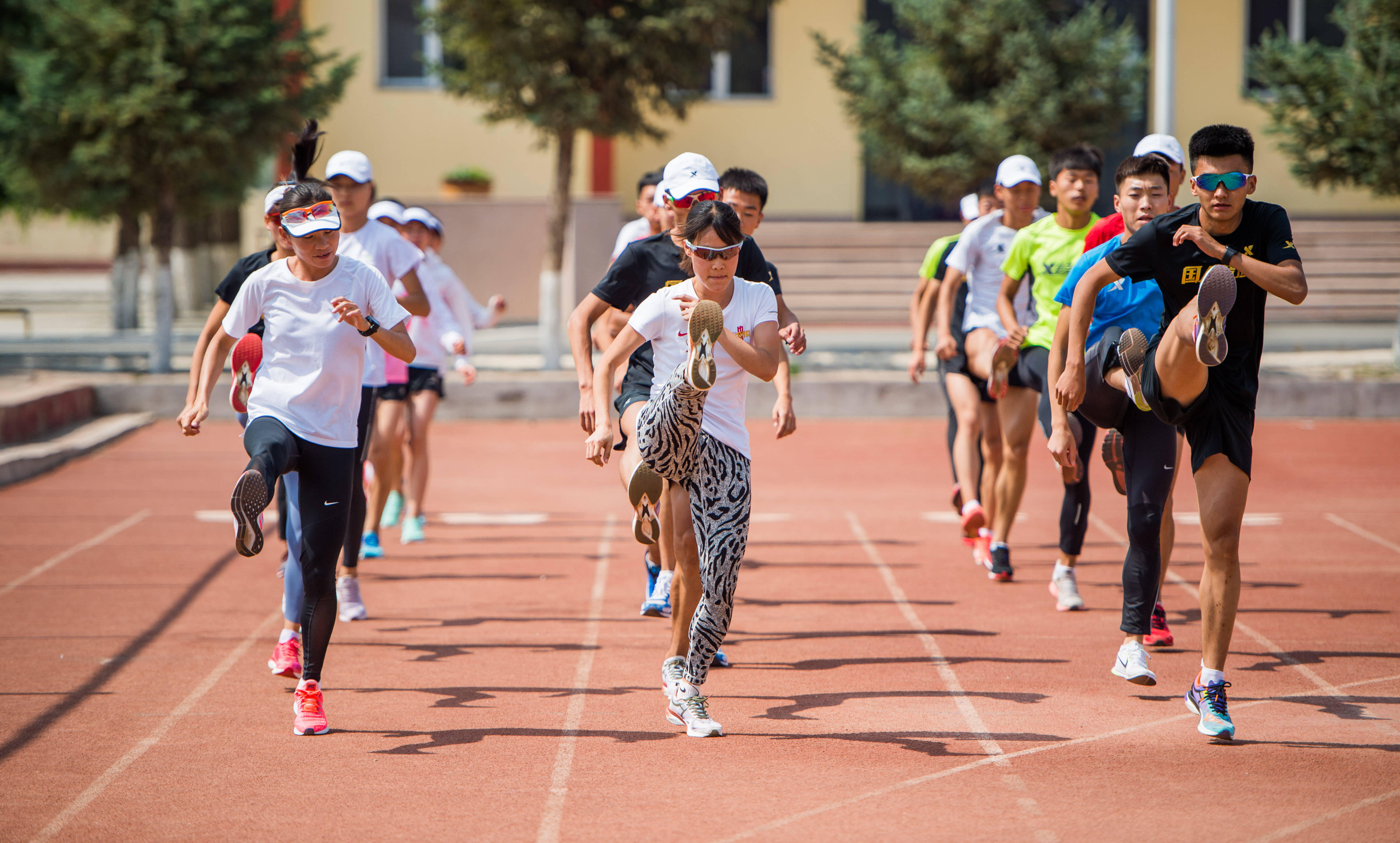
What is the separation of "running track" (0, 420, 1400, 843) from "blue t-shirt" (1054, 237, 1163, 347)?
1440 millimetres

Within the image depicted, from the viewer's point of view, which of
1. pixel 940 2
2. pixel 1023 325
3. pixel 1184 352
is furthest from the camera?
pixel 940 2

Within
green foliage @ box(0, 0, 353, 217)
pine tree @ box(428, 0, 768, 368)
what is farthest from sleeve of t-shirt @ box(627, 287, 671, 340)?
green foliage @ box(0, 0, 353, 217)

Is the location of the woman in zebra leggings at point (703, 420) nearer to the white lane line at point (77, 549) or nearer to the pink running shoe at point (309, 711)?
the pink running shoe at point (309, 711)

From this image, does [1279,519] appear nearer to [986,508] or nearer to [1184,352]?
[986,508]

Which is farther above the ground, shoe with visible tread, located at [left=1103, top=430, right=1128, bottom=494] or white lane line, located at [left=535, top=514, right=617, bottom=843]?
shoe with visible tread, located at [left=1103, top=430, right=1128, bottom=494]

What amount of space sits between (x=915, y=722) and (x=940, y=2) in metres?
16.6

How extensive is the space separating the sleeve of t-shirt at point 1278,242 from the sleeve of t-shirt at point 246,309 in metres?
3.57

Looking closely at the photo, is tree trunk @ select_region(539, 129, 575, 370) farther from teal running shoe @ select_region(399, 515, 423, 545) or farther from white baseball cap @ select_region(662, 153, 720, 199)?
white baseball cap @ select_region(662, 153, 720, 199)

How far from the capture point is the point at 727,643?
636 centimetres

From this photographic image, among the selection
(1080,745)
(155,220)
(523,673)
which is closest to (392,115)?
(155,220)

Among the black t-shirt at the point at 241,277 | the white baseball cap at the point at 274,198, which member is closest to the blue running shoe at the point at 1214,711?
the white baseball cap at the point at 274,198

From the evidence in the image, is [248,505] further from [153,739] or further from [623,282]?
[623,282]

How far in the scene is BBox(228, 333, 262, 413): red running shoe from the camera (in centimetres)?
→ 541

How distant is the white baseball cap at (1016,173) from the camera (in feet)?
25.1
